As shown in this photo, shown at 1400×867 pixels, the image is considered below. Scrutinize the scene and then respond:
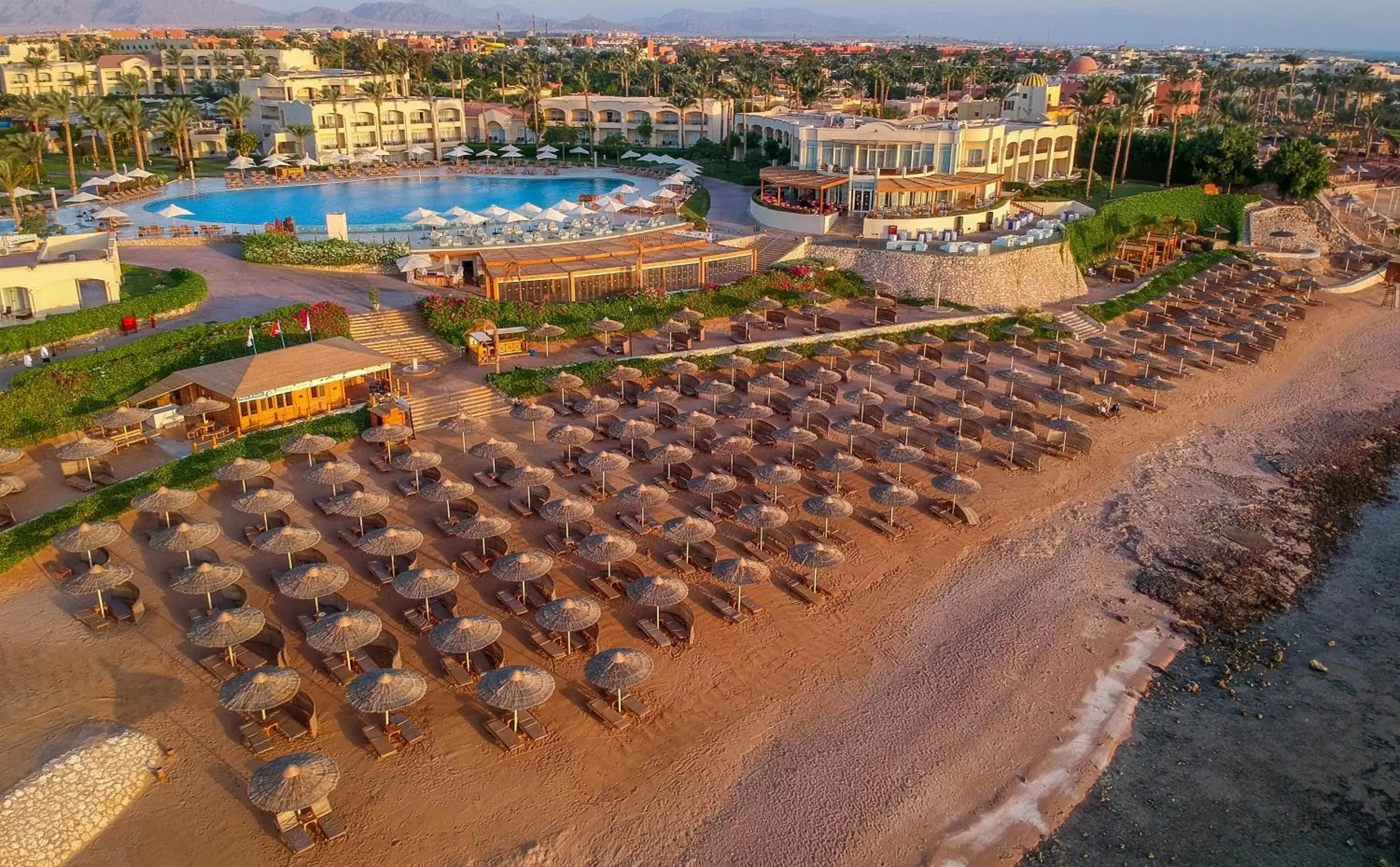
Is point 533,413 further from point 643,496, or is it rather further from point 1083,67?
point 1083,67

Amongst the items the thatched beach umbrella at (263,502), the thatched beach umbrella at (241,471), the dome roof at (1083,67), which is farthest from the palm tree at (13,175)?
the dome roof at (1083,67)

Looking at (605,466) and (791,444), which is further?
(791,444)

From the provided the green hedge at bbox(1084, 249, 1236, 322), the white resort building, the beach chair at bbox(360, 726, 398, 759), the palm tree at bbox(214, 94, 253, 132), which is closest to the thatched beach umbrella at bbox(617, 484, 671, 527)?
the beach chair at bbox(360, 726, 398, 759)

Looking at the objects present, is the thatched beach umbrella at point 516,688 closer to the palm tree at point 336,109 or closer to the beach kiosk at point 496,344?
the beach kiosk at point 496,344

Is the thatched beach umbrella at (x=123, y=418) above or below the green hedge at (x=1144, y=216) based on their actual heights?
below

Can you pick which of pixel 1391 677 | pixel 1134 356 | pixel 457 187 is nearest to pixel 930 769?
pixel 1391 677

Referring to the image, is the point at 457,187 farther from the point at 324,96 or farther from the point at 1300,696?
the point at 1300,696
